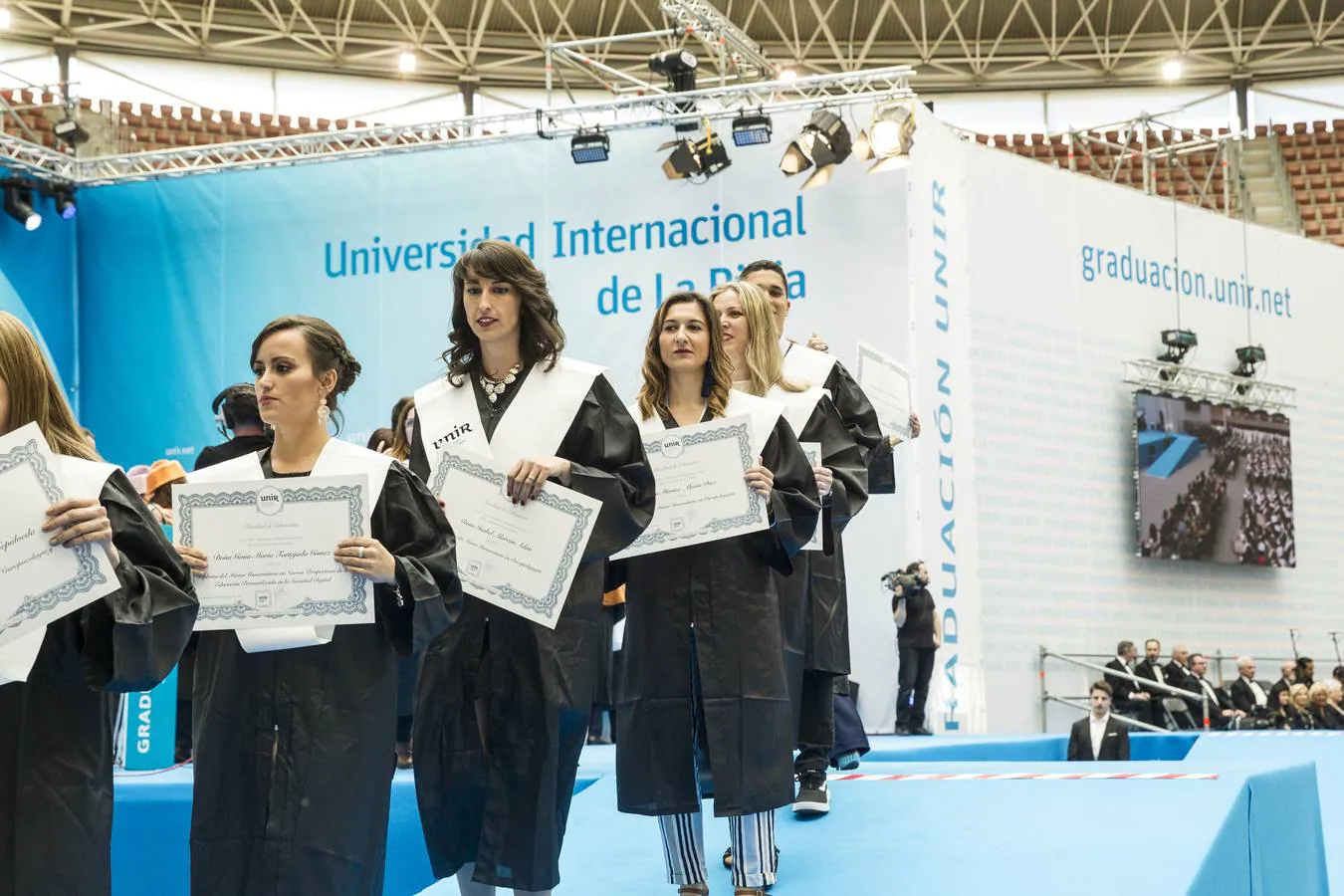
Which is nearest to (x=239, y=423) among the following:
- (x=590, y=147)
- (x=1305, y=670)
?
(x=590, y=147)

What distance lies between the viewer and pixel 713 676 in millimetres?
3785

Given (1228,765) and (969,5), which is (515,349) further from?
(969,5)

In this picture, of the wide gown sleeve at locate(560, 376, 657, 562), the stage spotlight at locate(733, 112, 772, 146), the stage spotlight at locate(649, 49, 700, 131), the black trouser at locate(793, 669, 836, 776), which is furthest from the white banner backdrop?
the wide gown sleeve at locate(560, 376, 657, 562)

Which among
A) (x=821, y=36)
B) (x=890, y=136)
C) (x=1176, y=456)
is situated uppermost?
(x=821, y=36)

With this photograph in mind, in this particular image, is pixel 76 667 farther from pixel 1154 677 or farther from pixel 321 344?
pixel 1154 677

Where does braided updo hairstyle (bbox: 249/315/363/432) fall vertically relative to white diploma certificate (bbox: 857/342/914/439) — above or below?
below

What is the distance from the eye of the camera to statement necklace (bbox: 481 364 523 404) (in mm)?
3486

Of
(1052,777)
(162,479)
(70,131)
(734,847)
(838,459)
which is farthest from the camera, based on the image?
(70,131)

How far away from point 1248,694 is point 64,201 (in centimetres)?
1130

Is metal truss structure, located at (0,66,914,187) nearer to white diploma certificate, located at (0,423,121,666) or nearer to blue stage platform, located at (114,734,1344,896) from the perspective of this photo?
blue stage platform, located at (114,734,1344,896)

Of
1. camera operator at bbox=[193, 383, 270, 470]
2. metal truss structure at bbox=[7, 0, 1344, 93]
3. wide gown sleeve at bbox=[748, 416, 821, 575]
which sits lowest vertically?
wide gown sleeve at bbox=[748, 416, 821, 575]

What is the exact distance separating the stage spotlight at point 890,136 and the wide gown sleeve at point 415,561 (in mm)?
8848

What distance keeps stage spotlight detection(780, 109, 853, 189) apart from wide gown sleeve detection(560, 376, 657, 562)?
8.31m

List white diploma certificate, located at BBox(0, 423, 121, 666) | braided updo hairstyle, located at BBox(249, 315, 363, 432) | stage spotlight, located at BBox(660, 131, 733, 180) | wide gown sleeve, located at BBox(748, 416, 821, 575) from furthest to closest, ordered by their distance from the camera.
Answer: stage spotlight, located at BBox(660, 131, 733, 180)
wide gown sleeve, located at BBox(748, 416, 821, 575)
braided updo hairstyle, located at BBox(249, 315, 363, 432)
white diploma certificate, located at BBox(0, 423, 121, 666)
